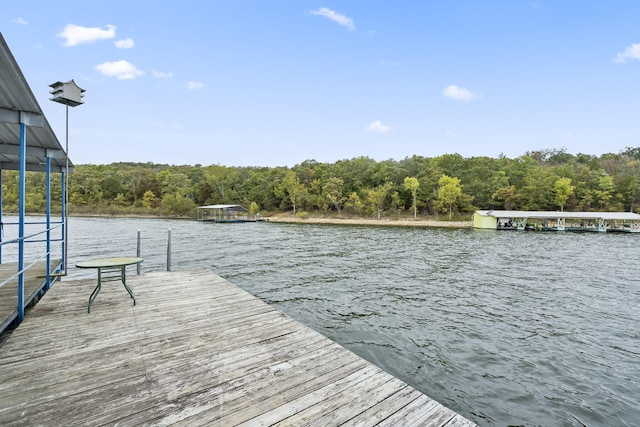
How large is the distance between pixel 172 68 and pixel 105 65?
7.93 metres

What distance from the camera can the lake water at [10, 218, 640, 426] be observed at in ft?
12.1

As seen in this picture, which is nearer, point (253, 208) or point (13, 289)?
point (13, 289)

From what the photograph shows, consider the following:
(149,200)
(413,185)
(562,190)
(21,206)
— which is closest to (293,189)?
(413,185)

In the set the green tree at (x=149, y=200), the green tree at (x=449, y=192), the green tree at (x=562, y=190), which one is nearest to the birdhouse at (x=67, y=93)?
the green tree at (x=449, y=192)

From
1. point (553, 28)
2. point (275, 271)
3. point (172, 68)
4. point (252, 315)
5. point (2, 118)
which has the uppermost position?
point (553, 28)

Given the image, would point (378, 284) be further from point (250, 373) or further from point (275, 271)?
point (250, 373)

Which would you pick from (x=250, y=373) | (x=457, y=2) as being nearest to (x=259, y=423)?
(x=250, y=373)

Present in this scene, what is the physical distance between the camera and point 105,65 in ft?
94.7

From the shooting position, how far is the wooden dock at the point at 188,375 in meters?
1.87

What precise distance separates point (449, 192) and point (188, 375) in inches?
1930

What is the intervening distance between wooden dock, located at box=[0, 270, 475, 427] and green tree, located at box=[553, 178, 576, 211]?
5614 centimetres

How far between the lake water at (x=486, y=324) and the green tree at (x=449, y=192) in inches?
1345

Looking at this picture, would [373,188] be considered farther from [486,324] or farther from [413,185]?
[486,324]

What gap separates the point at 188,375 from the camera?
2330 mm
